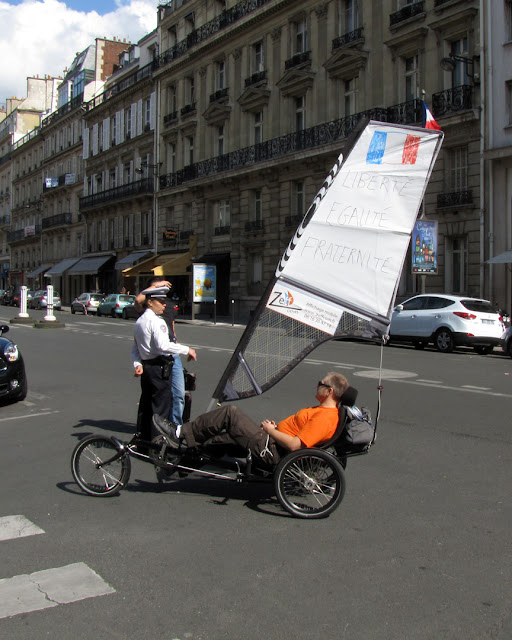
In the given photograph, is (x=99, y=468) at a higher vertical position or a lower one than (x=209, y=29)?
lower

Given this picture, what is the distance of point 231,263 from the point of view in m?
36.9

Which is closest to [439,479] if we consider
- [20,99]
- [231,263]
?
[231,263]

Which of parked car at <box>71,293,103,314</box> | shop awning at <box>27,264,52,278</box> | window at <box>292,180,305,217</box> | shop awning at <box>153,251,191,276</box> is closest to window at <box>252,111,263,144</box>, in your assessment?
window at <box>292,180,305,217</box>

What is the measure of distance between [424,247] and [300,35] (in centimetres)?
1594

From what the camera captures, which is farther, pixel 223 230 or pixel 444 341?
pixel 223 230

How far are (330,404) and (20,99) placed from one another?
9277 cm

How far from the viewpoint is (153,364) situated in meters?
6.23

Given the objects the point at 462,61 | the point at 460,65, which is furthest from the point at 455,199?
the point at 460,65

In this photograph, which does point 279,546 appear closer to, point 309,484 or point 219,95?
point 309,484

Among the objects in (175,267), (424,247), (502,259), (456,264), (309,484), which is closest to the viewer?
(309,484)

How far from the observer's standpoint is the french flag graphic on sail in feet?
15.5

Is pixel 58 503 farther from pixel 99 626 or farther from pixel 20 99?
pixel 20 99

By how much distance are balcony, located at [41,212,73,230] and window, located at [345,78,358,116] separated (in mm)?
36621

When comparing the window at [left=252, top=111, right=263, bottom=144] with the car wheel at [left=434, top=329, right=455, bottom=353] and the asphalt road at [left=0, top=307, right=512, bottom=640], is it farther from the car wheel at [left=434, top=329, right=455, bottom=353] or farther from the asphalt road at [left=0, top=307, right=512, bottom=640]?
the asphalt road at [left=0, top=307, right=512, bottom=640]
